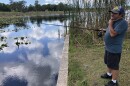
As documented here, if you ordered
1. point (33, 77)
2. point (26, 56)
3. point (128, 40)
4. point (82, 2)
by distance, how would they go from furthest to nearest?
point (82, 2), point (26, 56), point (128, 40), point (33, 77)

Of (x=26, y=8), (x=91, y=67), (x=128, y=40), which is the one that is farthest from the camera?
(x=26, y=8)

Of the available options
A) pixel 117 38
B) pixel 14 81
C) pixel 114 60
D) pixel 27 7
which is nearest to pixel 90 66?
pixel 114 60

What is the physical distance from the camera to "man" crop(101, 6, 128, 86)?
489 cm

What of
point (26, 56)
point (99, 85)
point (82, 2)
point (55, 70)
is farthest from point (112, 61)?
point (82, 2)

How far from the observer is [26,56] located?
1157cm

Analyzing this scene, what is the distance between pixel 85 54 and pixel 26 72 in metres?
1.95

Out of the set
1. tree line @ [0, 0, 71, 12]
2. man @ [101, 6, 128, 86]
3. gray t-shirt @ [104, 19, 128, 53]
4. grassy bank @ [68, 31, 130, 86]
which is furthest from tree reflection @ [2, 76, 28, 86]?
tree line @ [0, 0, 71, 12]

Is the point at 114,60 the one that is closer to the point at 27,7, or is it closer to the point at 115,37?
the point at 115,37

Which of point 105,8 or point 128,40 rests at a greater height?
point 105,8

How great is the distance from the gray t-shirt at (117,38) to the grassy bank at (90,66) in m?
0.83

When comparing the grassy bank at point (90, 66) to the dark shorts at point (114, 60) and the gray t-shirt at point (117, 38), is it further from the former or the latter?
the gray t-shirt at point (117, 38)

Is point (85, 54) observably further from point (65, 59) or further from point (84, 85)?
point (84, 85)

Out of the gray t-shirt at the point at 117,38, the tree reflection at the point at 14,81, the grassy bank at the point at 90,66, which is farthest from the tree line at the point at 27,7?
the gray t-shirt at the point at 117,38

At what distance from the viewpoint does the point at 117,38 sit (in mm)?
5059
